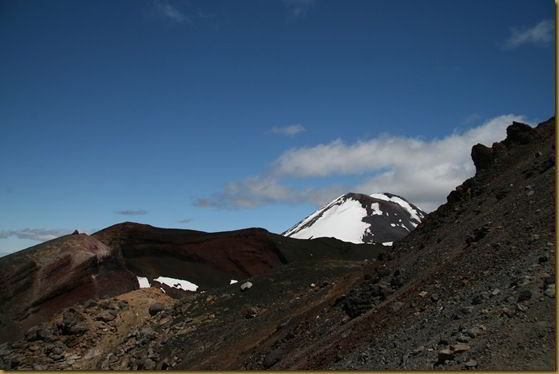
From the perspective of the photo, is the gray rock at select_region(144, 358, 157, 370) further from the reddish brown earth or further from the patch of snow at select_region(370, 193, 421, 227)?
the patch of snow at select_region(370, 193, 421, 227)

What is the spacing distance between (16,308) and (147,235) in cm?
1738

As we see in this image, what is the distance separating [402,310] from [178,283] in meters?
25.6

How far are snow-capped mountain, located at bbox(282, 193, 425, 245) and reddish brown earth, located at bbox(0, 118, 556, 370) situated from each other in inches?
3818

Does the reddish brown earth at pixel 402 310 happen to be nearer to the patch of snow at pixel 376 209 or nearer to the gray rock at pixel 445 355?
the gray rock at pixel 445 355

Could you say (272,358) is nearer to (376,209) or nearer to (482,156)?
(482,156)

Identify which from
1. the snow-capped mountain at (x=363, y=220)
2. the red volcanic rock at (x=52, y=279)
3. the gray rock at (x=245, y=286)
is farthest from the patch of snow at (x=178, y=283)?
the snow-capped mountain at (x=363, y=220)

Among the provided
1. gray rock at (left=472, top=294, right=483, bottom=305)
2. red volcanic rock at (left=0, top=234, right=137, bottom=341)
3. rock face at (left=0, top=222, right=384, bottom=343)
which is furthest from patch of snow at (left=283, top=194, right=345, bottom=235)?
gray rock at (left=472, top=294, right=483, bottom=305)

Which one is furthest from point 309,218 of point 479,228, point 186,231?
point 479,228

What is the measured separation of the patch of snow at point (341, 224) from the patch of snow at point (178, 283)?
8557 centimetres

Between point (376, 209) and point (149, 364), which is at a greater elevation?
point (376, 209)

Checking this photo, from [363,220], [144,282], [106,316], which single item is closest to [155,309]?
[106,316]

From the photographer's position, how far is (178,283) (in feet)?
113

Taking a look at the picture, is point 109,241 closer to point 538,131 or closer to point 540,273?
point 538,131

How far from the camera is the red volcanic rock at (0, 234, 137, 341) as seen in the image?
23.6 metres
